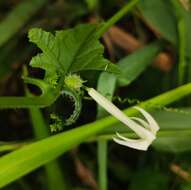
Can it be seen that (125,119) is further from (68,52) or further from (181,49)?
(181,49)

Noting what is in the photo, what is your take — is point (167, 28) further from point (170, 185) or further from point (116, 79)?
point (170, 185)

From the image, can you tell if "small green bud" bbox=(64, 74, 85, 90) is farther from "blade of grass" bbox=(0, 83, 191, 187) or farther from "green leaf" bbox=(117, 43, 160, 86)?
"green leaf" bbox=(117, 43, 160, 86)

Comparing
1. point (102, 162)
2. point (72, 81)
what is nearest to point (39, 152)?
point (72, 81)

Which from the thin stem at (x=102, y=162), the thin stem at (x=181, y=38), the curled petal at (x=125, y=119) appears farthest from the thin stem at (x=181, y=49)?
the curled petal at (x=125, y=119)

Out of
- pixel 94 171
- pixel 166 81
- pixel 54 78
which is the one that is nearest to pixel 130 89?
pixel 166 81

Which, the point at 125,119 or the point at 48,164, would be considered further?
the point at 48,164

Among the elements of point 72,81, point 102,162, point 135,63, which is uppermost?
point 72,81

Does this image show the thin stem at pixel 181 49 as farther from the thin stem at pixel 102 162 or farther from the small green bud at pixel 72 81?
the small green bud at pixel 72 81

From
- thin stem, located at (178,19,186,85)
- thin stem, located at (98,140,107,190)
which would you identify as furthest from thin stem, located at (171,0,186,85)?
thin stem, located at (98,140,107,190)
